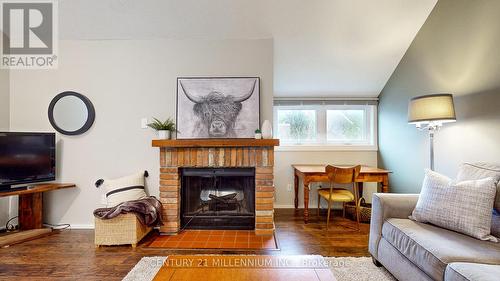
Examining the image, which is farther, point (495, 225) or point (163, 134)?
point (163, 134)

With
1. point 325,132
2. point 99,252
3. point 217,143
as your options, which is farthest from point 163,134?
point 325,132

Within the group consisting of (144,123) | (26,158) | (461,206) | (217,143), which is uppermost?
(144,123)

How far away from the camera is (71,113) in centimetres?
283

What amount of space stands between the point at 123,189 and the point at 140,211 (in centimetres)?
41

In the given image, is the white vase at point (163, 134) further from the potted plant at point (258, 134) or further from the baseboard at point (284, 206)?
the baseboard at point (284, 206)

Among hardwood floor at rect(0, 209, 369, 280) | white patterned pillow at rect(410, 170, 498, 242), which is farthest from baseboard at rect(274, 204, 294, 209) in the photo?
white patterned pillow at rect(410, 170, 498, 242)

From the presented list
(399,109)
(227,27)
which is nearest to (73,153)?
(227,27)

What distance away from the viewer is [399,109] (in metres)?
3.15

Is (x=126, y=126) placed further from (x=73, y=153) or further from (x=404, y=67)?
(x=404, y=67)

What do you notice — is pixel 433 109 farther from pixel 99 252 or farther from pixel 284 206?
pixel 99 252

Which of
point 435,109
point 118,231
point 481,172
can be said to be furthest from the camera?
point 118,231

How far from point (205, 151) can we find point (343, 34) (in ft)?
6.92

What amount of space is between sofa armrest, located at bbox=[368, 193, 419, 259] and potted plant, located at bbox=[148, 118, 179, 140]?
220 cm

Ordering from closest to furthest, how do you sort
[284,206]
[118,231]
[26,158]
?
1. [118,231]
2. [26,158]
3. [284,206]
